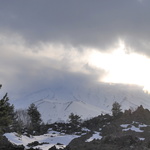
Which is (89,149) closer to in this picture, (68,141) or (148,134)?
(68,141)

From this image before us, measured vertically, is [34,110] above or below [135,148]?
above

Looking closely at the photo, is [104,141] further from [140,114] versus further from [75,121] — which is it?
[75,121]

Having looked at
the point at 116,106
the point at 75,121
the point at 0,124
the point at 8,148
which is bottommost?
the point at 8,148

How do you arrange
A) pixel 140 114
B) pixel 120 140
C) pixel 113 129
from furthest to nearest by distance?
pixel 140 114 < pixel 113 129 < pixel 120 140

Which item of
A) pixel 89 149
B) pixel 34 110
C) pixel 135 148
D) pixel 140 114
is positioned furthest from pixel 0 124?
pixel 34 110

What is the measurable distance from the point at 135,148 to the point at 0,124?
638 inches

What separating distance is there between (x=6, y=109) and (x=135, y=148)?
16.2 meters

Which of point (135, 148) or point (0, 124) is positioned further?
point (135, 148)

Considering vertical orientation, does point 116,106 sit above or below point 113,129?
above

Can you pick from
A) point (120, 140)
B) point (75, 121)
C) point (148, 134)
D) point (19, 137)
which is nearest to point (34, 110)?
point (75, 121)

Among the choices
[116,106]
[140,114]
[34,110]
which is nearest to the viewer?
[140,114]

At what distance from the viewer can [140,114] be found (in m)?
66.4

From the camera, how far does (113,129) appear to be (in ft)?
174

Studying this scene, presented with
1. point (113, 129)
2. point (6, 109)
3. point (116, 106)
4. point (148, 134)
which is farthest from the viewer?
point (116, 106)
